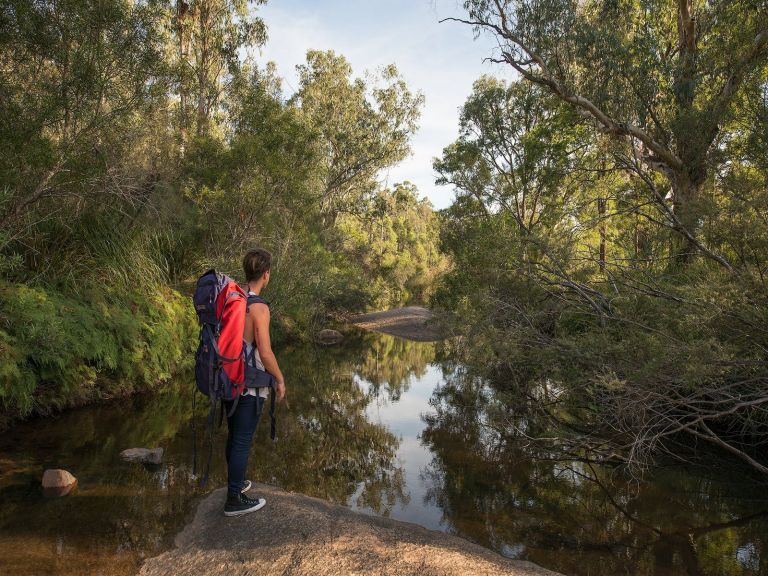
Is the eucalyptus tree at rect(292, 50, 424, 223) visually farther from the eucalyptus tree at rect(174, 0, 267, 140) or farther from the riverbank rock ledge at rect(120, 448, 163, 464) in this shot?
the riverbank rock ledge at rect(120, 448, 163, 464)

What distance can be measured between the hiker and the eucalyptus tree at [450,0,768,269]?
206 inches

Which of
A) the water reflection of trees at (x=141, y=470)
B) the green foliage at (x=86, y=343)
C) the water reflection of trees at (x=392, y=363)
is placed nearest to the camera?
the water reflection of trees at (x=141, y=470)

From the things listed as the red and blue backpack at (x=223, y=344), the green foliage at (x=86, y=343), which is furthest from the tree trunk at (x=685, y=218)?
the green foliage at (x=86, y=343)

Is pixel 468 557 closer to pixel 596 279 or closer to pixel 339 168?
pixel 596 279

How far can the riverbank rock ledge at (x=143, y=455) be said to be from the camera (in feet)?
19.8

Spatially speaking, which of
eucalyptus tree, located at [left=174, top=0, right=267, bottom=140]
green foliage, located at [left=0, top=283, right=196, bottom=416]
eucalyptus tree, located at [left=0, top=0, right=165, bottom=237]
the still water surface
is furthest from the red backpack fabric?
eucalyptus tree, located at [left=174, top=0, right=267, bottom=140]

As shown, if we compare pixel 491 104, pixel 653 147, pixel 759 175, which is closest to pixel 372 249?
pixel 491 104

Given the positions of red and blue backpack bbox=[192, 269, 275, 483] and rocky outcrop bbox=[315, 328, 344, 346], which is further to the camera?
rocky outcrop bbox=[315, 328, 344, 346]

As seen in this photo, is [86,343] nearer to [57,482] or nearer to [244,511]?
[57,482]

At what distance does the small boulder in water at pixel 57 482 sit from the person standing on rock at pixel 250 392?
6.51ft

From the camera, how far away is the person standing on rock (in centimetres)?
389

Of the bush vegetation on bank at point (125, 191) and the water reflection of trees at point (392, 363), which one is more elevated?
the bush vegetation on bank at point (125, 191)

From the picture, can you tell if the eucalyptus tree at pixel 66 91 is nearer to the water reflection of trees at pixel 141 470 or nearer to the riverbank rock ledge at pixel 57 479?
the water reflection of trees at pixel 141 470

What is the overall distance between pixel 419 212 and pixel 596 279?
65602mm
